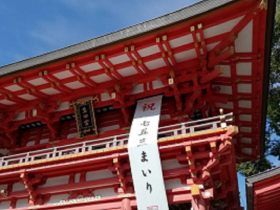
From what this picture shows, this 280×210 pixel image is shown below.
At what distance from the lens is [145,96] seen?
9531 millimetres

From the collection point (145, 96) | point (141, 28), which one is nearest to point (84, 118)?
point (145, 96)

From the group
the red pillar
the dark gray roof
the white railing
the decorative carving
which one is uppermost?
the dark gray roof

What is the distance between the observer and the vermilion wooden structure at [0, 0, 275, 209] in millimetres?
7387

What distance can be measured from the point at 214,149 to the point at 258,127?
4922mm

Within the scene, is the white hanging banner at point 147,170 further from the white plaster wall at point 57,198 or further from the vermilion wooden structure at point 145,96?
the white plaster wall at point 57,198

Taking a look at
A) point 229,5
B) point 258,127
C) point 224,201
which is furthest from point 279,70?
point 229,5

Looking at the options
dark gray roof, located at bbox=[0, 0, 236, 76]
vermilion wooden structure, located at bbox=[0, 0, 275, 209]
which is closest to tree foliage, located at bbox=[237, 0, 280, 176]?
vermilion wooden structure, located at bbox=[0, 0, 275, 209]

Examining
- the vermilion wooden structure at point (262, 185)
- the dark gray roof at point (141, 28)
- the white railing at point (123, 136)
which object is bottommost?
the vermilion wooden structure at point (262, 185)

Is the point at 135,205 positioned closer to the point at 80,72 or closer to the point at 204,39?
the point at 80,72

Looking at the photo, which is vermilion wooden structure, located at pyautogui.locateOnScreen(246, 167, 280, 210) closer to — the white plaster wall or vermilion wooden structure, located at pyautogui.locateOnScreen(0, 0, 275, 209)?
vermilion wooden structure, located at pyautogui.locateOnScreen(0, 0, 275, 209)

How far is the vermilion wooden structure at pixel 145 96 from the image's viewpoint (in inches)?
291

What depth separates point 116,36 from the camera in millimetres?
8438

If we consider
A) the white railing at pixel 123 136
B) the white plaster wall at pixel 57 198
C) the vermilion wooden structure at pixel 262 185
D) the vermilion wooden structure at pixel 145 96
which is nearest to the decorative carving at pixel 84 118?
the vermilion wooden structure at pixel 145 96

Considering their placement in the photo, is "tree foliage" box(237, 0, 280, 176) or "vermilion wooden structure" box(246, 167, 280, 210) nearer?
Answer: "vermilion wooden structure" box(246, 167, 280, 210)
